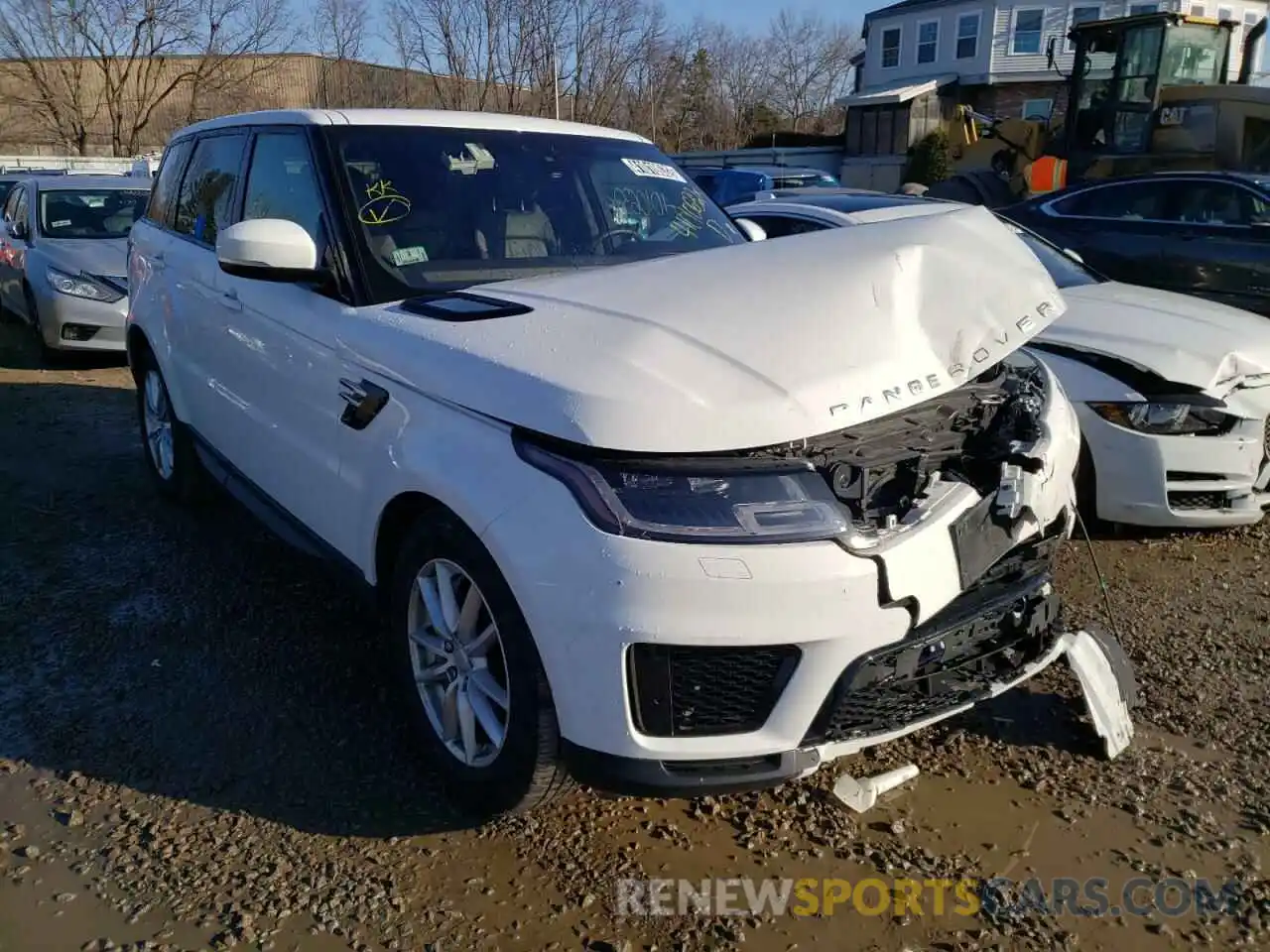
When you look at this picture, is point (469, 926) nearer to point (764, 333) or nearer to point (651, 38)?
point (764, 333)

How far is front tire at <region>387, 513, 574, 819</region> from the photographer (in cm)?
239

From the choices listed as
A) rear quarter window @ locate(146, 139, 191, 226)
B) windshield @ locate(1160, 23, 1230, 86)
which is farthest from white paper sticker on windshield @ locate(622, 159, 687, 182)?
windshield @ locate(1160, 23, 1230, 86)

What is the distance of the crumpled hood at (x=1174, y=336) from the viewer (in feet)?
14.6

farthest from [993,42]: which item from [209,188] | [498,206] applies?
[498,206]

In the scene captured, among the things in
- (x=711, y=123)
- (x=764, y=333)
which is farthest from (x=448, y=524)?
(x=711, y=123)

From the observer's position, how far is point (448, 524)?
253 centimetres

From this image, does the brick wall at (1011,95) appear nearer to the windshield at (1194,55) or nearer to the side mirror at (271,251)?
the windshield at (1194,55)

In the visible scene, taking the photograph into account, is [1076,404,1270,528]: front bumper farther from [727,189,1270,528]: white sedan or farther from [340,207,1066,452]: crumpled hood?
[340,207,1066,452]: crumpled hood

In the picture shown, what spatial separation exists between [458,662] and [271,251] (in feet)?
4.44

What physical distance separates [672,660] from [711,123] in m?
48.5

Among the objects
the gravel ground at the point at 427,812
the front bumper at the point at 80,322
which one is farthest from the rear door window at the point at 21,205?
the gravel ground at the point at 427,812

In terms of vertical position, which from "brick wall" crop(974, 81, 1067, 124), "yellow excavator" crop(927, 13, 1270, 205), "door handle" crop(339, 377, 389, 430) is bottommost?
"door handle" crop(339, 377, 389, 430)

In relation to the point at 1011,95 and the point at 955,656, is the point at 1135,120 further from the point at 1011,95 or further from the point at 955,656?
the point at 1011,95

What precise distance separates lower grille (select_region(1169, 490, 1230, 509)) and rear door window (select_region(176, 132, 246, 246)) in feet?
13.5
